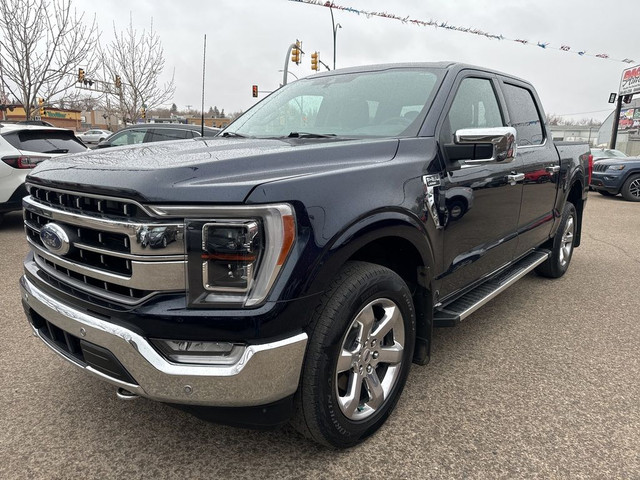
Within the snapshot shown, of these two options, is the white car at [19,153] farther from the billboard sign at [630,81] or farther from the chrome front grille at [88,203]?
the billboard sign at [630,81]

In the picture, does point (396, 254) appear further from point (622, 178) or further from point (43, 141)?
point (622, 178)

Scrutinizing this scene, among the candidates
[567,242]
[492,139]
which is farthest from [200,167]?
[567,242]

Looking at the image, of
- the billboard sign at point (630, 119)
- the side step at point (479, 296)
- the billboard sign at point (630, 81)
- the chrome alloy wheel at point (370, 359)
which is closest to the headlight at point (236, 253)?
the chrome alloy wheel at point (370, 359)

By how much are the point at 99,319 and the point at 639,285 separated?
203 inches

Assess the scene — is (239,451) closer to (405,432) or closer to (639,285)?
(405,432)

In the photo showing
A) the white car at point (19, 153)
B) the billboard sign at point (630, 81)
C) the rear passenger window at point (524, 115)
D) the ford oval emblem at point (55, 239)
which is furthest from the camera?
the billboard sign at point (630, 81)

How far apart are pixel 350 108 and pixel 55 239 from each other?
6.04ft

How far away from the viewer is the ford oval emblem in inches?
76.2

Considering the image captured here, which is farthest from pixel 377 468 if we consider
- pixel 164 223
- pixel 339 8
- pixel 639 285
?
pixel 339 8

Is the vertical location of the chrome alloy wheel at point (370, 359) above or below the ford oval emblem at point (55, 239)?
below

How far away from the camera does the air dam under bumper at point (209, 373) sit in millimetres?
1673

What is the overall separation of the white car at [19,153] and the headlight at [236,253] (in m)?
5.94

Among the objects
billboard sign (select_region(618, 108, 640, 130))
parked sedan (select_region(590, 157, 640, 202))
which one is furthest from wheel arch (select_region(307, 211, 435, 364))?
billboard sign (select_region(618, 108, 640, 130))

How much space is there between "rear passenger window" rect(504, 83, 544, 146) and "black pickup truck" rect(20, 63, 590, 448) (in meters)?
0.95
